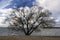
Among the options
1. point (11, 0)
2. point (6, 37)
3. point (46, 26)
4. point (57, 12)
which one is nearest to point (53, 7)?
point (57, 12)

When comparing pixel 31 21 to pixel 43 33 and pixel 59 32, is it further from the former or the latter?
pixel 59 32

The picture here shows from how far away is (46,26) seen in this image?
9.86 feet

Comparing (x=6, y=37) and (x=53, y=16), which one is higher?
(x=53, y=16)

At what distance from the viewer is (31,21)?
9.93 feet

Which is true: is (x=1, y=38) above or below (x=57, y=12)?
below

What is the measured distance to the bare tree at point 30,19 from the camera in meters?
3.01

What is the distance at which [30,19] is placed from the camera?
303 cm

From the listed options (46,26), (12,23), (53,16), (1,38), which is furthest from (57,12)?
(1,38)

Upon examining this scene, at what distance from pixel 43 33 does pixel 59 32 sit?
240 mm

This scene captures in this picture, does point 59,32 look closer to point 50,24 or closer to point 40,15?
point 50,24

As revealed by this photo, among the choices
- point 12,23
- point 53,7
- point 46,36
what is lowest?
point 46,36

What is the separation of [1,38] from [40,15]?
69 cm

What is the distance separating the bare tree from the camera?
3012 mm

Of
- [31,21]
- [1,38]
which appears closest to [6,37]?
[1,38]
